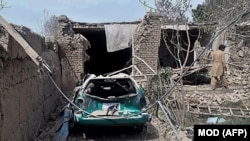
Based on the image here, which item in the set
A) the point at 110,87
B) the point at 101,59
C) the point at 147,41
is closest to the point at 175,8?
the point at 110,87

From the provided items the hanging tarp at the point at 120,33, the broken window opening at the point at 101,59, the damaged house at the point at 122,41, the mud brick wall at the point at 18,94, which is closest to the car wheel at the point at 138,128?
the mud brick wall at the point at 18,94

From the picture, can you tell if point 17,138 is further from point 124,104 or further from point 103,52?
point 103,52

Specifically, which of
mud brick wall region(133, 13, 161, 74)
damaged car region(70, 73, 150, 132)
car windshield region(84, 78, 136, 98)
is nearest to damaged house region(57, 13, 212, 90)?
mud brick wall region(133, 13, 161, 74)

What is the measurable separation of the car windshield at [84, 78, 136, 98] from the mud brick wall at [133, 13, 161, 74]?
6.92m

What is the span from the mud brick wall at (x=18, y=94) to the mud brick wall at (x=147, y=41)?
7469mm

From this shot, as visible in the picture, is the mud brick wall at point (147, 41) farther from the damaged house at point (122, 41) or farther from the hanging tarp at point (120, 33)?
the hanging tarp at point (120, 33)

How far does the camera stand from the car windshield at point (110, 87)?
8.61 metres

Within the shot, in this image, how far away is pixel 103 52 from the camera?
23219 mm

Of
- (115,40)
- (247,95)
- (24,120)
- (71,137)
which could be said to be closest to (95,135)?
(71,137)

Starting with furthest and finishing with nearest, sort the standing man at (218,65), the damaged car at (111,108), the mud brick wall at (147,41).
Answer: the mud brick wall at (147,41)
the standing man at (218,65)
the damaged car at (111,108)

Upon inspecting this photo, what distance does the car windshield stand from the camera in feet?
28.2

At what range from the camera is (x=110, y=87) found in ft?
29.5

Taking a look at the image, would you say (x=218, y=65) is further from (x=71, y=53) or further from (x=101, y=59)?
(x=101, y=59)

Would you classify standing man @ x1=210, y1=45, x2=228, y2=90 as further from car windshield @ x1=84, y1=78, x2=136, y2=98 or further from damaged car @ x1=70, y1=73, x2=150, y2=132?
damaged car @ x1=70, y1=73, x2=150, y2=132
